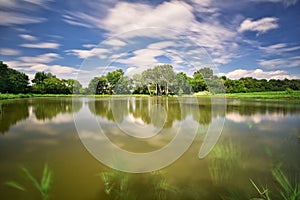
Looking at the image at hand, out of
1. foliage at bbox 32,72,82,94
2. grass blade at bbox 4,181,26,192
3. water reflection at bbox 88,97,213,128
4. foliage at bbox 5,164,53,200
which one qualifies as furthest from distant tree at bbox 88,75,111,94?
foliage at bbox 32,72,82,94

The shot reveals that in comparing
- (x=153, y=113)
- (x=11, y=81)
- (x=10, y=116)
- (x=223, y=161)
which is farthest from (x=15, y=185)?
(x=11, y=81)

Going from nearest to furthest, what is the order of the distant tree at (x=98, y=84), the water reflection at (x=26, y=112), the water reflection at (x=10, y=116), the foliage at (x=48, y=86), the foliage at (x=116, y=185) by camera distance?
the foliage at (x=116, y=185) < the water reflection at (x=10, y=116) < the water reflection at (x=26, y=112) < the distant tree at (x=98, y=84) < the foliage at (x=48, y=86)

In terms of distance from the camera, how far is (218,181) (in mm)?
2529

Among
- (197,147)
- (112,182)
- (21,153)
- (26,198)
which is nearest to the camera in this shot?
(26,198)

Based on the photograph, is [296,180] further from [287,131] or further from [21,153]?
[21,153]

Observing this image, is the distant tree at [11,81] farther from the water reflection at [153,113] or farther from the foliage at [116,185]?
A: the foliage at [116,185]

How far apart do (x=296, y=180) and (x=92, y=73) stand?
14.5 feet

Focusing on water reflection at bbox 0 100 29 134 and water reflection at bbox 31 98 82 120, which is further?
water reflection at bbox 31 98 82 120

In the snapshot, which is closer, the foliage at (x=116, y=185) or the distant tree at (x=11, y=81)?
the foliage at (x=116, y=185)

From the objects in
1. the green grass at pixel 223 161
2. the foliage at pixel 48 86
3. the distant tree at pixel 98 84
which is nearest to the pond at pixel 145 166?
the green grass at pixel 223 161

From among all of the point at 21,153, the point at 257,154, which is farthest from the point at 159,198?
the point at 21,153

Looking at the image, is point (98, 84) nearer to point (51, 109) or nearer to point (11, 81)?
point (51, 109)

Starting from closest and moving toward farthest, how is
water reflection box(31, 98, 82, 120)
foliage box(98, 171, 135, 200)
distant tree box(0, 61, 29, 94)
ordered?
foliage box(98, 171, 135, 200) < water reflection box(31, 98, 82, 120) < distant tree box(0, 61, 29, 94)

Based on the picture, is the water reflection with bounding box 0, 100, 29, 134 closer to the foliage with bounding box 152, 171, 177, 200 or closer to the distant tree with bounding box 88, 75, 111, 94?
the distant tree with bounding box 88, 75, 111, 94
